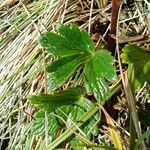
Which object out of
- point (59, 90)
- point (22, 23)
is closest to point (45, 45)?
point (59, 90)

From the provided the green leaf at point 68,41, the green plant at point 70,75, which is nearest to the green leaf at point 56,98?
the green plant at point 70,75

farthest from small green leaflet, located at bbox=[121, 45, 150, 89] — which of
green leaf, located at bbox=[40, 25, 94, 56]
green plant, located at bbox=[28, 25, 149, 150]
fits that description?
green leaf, located at bbox=[40, 25, 94, 56]

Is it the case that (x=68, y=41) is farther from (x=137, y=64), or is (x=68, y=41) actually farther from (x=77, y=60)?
(x=137, y=64)

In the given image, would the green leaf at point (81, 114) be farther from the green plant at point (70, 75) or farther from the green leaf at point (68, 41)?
the green leaf at point (68, 41)

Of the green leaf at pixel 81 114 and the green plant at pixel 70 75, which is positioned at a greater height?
the green plant at pixel 70 75

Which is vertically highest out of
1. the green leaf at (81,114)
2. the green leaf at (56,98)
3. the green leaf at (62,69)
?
the green leaf at (62,69)

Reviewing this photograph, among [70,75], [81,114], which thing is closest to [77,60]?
[70,75]

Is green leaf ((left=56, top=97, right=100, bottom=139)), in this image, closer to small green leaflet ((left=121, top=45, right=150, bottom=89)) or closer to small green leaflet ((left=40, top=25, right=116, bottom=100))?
small green leaflet ((left=40, top=25, right=116, bottom=100))

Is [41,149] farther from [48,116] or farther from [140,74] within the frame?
[140,74]
